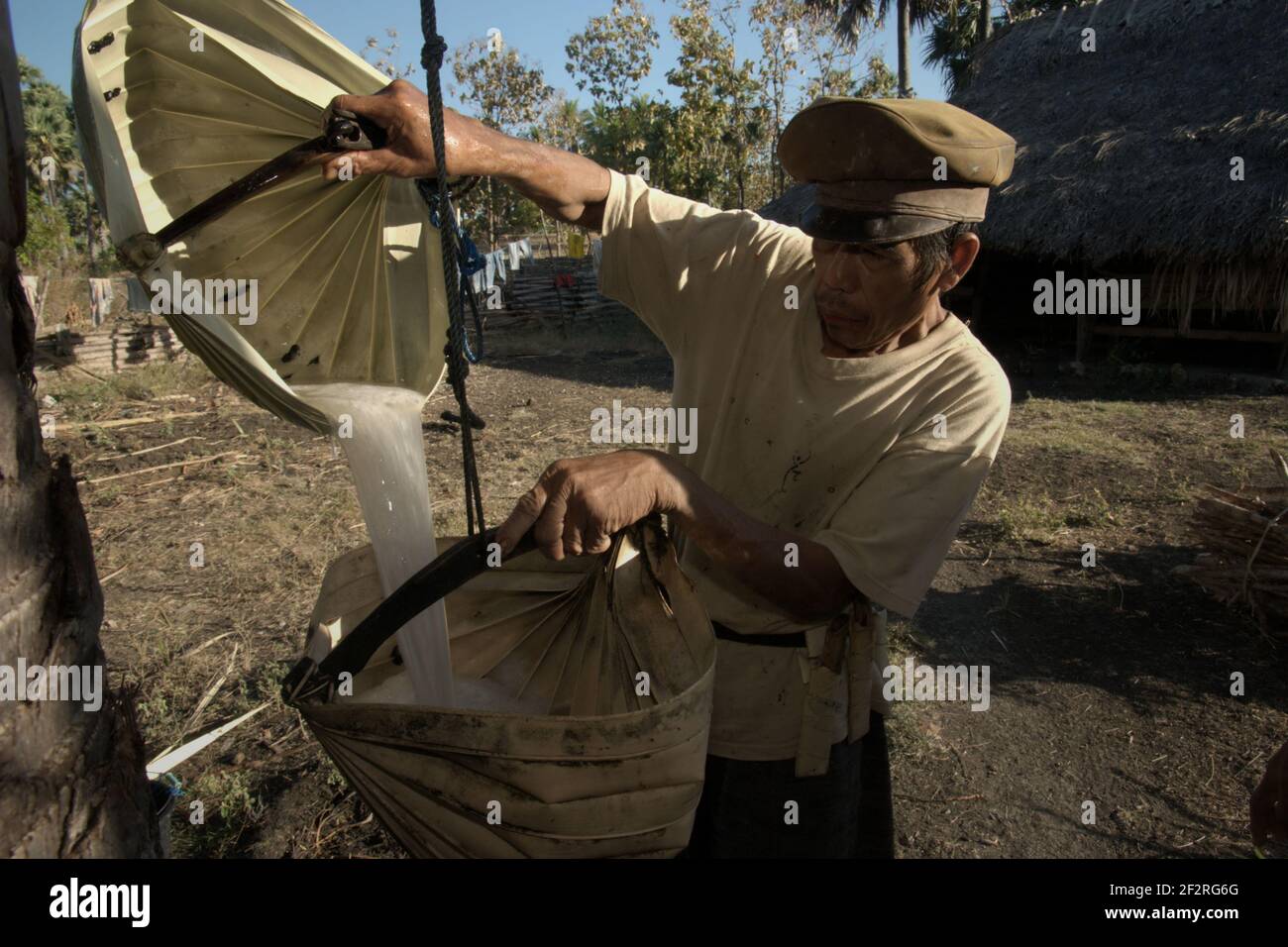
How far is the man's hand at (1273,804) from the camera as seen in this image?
158 cm

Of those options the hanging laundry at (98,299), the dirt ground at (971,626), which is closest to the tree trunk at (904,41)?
the dirt ground at (971,626)

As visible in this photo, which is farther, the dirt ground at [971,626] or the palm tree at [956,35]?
the palm tree at [956,35]

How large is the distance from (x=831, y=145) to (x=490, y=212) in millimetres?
20497

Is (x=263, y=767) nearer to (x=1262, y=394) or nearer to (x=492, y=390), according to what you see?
(x=492, y=390)

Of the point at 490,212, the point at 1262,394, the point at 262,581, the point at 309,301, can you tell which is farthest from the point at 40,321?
the point at 1262,394

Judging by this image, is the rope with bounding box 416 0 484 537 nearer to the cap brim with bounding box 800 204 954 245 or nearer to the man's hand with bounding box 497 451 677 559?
the man's hand with bounding box 497 451 677 559

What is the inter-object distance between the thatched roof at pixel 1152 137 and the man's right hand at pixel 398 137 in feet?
31.8

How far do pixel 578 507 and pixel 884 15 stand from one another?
23.4 metres

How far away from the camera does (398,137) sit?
57.0 inches
